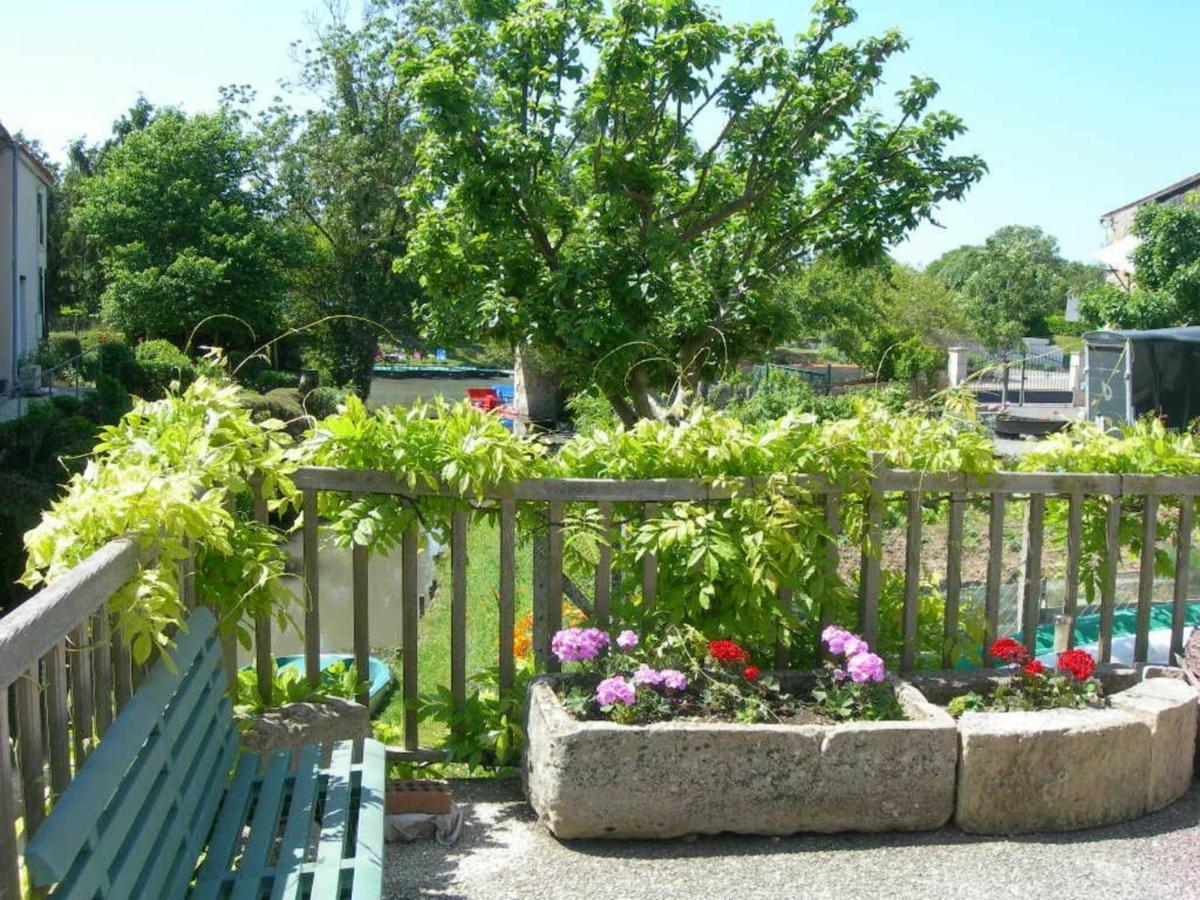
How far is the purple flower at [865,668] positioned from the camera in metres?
3.90

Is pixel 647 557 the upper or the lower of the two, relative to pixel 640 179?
lower

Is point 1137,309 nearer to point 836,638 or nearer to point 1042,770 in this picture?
point 836,638

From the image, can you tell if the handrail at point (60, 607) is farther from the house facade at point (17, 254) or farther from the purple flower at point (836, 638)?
the house facade at point (17, 254)

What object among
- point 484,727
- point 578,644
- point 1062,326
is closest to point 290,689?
point 484,727

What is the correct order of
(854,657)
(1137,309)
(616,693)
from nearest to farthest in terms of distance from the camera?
(616,693), (854,657), (1137,309)

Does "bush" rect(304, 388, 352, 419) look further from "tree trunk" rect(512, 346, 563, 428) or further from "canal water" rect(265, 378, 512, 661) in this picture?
"canal water" rect(265, 378, 512, 661)

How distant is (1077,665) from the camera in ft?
13.3

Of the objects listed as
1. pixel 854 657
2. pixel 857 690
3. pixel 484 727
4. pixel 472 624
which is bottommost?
pixel 472 624

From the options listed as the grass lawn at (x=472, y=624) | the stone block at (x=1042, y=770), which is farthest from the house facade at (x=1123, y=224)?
the stone block at (x=1042, y=770)

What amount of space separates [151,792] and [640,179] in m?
5.21

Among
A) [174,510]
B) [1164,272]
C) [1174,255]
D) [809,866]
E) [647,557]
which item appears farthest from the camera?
[1164,272]

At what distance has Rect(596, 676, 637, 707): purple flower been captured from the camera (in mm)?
3652

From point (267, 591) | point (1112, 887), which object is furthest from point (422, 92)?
point (1112, 887)

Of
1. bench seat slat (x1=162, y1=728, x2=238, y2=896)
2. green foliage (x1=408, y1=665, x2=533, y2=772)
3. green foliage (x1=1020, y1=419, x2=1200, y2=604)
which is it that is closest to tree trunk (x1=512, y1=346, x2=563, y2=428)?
green foliage (x1=1020, y1=419, x2=1200, y2=604)
